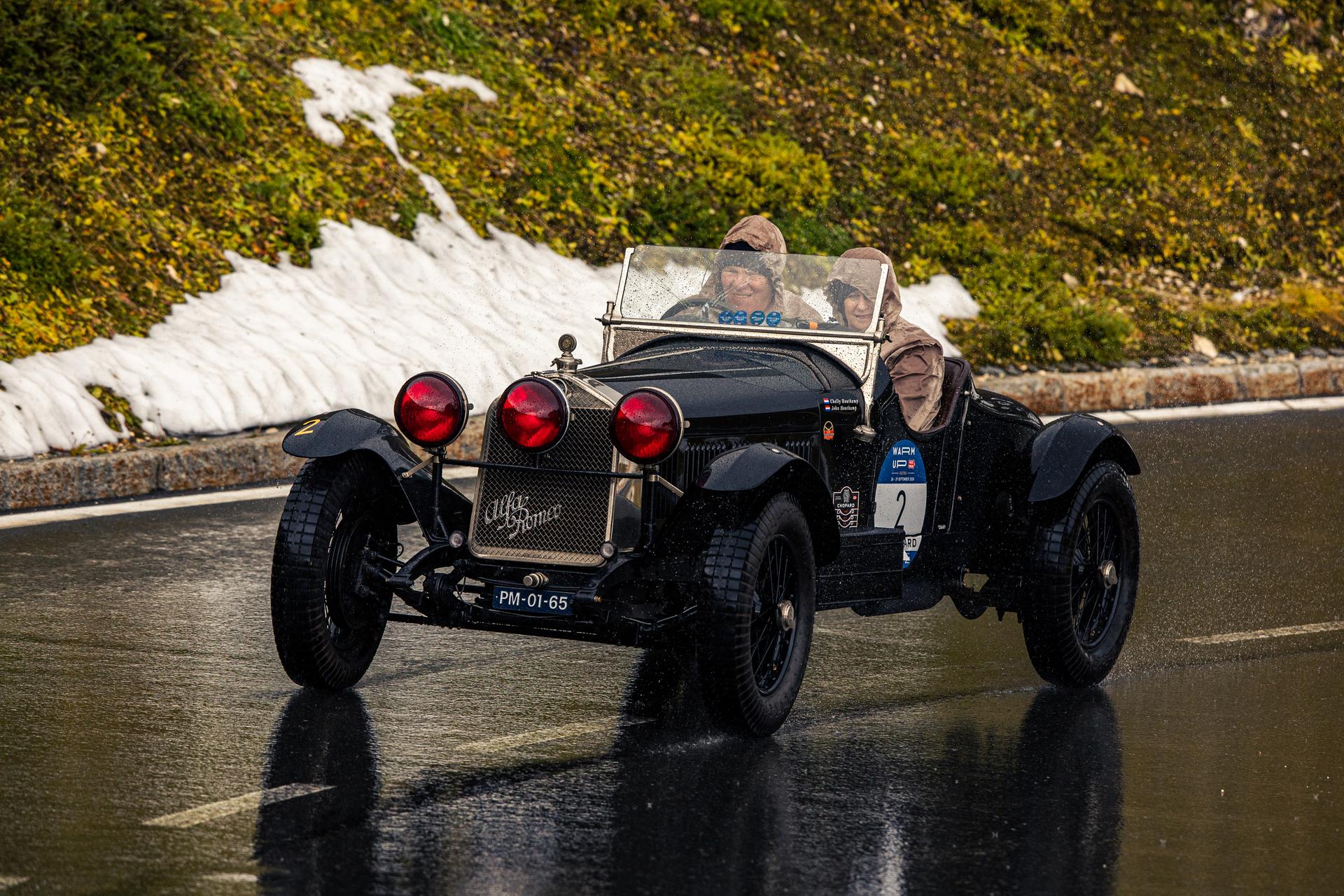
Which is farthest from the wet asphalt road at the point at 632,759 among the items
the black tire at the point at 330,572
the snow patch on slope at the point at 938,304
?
the snow patch on slope at the point at 938,304

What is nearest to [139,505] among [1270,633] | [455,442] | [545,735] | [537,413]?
[455,442]

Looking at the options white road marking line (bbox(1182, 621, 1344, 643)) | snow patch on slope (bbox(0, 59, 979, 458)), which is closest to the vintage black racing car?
white road marking line (bbox(1182, 621, 1344, 643))

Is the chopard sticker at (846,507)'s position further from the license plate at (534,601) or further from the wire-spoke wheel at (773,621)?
the license plate at (534,601)

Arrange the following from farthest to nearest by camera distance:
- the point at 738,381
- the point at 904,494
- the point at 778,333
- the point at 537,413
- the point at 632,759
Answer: the point at 778,333 < the point at 904,494 < the point at 738,381 < the point at 537,413 < the point at 632,759

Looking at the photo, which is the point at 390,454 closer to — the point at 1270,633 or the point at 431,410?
the point at 431,410

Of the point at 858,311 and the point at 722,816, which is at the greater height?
the point at 858,311

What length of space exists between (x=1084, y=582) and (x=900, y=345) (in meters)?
1.11

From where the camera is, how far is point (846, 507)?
7.11 m

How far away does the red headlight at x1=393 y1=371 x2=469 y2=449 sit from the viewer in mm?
6680

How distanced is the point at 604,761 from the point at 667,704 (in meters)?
0.84

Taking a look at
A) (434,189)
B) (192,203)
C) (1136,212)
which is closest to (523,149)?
(434,189)

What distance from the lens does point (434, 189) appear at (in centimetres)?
1617

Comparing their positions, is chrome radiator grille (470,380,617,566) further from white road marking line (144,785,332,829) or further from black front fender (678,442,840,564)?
white road marking line (144,785,332,829)

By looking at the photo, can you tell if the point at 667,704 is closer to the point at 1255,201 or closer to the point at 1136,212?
the point at 1136,212
